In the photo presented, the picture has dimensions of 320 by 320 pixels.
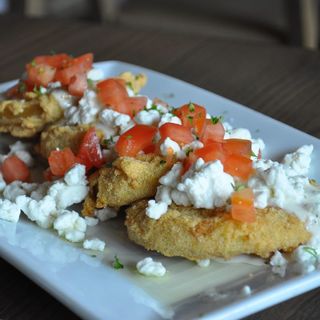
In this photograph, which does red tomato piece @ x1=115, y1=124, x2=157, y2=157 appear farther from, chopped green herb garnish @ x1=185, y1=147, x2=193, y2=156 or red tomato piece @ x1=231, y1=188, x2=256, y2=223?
red tomato piece @ x1=231, y1=188, x2=256, y2=223

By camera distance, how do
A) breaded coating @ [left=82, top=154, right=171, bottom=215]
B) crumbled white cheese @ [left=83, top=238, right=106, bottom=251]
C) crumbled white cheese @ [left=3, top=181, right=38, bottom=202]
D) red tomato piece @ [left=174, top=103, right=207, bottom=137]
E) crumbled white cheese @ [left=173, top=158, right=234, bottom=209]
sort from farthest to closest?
crumbled white cheese @ [left=3, top=181, right=38, bottom=202], red tomato piece @ [left=174, top=103, right=207, bottom=137], breaded coating @ [left=82, top=154, right=171, bottom=215], crumbled white cheese @ [left=83, top=238, right=106, bottom=251], crumbled white cheese @ [left=173, top=158, right=234, bottom=209]

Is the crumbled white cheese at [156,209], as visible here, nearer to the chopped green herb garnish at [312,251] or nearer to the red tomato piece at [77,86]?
the chopped green herb garnish at [312,251]

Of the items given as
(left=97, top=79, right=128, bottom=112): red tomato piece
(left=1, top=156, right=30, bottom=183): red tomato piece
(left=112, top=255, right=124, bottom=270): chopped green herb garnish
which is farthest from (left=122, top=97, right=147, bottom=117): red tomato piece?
(left=112, top=255, right=124, bottom=270): chopped green herb garnish

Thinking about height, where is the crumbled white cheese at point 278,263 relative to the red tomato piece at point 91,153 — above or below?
below

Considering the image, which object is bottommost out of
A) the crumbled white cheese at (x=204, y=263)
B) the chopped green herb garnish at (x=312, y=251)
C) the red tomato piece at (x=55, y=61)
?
the crumbled white cheese at (x=204, y=263)

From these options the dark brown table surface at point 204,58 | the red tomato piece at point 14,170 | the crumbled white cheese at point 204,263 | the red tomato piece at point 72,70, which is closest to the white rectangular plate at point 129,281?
the crumbled white cheese at point 204,263

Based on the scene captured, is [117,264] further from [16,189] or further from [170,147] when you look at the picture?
[16,189]
